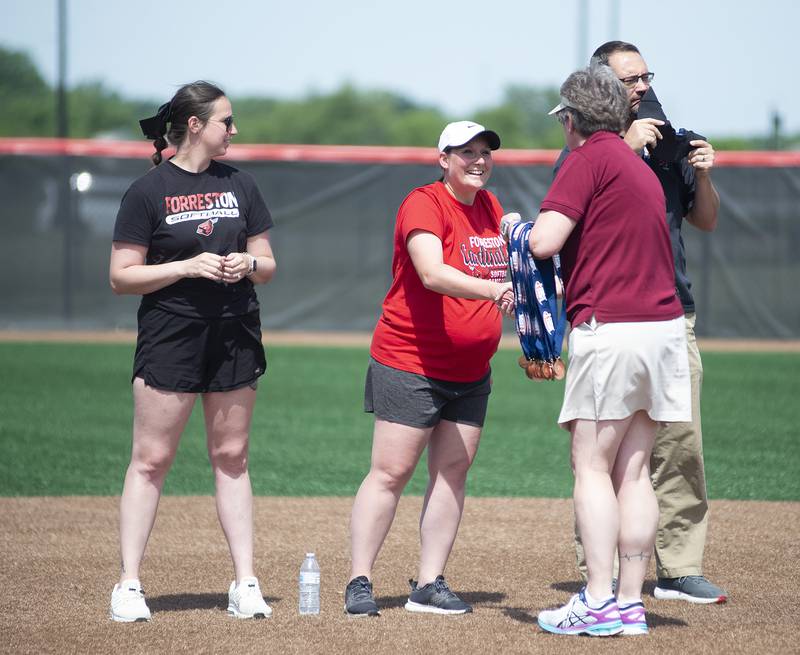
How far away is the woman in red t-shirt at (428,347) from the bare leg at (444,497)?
19mm

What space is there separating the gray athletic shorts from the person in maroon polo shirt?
0.55 meters

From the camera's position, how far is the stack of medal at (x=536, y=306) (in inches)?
159

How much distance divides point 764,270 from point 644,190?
12.6 meters

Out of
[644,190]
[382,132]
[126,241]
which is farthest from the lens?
[382,132]

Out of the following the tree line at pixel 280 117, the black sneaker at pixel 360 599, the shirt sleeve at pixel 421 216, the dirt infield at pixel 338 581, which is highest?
the tree line at pixel 280 117

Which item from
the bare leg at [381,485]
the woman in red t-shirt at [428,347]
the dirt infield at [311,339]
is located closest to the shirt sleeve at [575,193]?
the woman in red t-shirt at [428,347]

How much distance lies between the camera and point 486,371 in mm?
4594

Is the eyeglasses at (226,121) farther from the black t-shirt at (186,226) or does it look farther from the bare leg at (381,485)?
the bare leg at (381,485)

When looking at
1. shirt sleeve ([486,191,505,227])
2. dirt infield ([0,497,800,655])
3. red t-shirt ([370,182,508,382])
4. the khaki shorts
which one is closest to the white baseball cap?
red t-shirt ([370,182,508,382])

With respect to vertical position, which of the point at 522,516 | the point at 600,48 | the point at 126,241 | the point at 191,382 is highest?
the point at 600,48

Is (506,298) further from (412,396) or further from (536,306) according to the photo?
(412,396)

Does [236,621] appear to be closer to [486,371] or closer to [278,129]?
[486,371]

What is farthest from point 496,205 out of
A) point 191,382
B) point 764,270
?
point 764,270

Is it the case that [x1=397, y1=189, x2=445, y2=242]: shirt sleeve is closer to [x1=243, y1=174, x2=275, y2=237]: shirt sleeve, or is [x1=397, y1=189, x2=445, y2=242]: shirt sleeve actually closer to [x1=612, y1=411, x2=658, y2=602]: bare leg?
[x1=243, y1=174, x2=275, y2=237]: shirt sleeve
